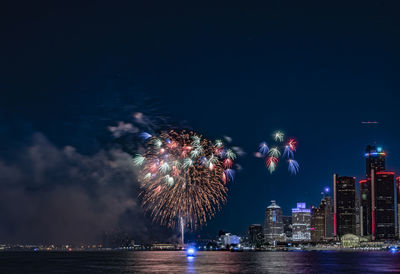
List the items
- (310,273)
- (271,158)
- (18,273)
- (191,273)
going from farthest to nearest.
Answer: (18,273) < (310,273) < (191,273) < (271,158)

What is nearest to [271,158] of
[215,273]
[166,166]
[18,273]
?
[166,166]

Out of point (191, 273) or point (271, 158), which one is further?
point (191, 273)

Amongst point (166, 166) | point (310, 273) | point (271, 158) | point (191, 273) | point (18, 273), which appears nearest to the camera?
point (271, 158)

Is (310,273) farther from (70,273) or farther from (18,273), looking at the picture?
(18,273)

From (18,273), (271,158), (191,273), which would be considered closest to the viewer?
(271,158)

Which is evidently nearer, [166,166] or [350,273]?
[166,166]

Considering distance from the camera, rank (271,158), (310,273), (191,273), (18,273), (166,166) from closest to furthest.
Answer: (271,158), (166,166), (191,273), (310,273), (18,273)

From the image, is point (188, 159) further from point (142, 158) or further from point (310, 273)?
point (310, 273)

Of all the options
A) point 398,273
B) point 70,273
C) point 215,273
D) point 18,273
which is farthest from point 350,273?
point 18,273

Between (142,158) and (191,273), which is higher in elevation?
(142,158)
